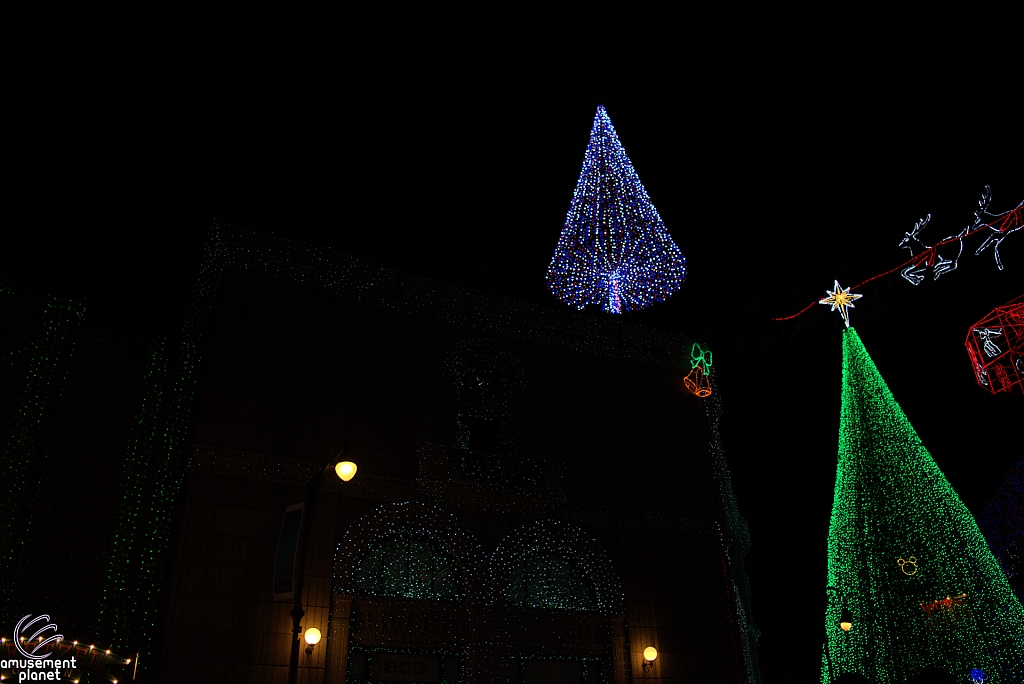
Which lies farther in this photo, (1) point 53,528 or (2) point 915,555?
(2) point 915,555

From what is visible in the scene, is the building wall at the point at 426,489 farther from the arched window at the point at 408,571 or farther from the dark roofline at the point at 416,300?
the arched window at the point at 408,571

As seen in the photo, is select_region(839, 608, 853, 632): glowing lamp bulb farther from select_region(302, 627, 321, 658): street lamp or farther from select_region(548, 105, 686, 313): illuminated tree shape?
select_region(302, 627, 321, 658): street lamp

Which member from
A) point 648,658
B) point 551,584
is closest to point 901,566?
point 648,658

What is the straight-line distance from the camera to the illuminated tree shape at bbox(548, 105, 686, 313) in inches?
735

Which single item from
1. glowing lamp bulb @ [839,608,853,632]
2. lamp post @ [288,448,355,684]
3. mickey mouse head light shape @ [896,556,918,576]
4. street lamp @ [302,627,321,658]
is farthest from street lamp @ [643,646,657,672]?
lamp post @ [288,448,355,684]

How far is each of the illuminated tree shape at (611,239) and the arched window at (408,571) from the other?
23.9 feet

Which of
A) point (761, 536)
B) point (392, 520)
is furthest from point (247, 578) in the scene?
point (761, 536)

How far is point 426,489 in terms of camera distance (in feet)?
66.8

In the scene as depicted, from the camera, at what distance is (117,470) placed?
1866 centimetres

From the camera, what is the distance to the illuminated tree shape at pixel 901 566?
19.1 m

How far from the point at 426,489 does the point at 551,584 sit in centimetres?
428

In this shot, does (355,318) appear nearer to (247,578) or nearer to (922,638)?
(247,578)

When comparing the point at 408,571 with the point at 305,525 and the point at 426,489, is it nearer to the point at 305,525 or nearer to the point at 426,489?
the point at 426,489

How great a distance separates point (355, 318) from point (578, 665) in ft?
35.0
